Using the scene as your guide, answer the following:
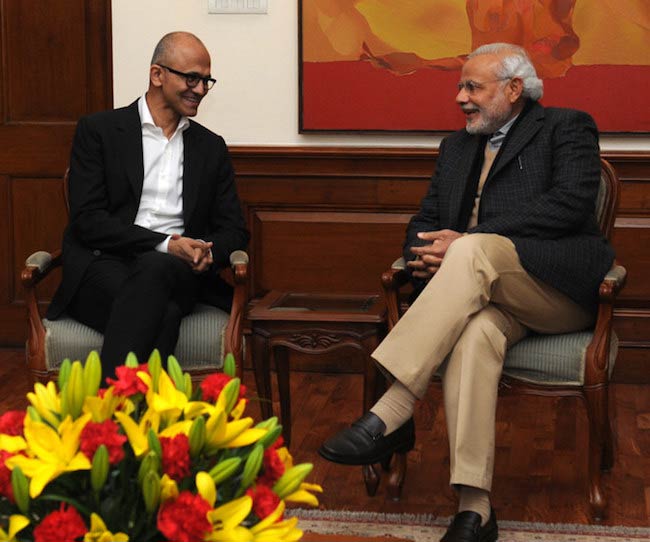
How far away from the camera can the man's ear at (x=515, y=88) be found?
12.2 ft

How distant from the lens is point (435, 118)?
188 inches

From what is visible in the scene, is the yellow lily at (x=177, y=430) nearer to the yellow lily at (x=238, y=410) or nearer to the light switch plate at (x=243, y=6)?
the yellow lily at (x=238, y=410)

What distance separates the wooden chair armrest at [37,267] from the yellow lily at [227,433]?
196cm

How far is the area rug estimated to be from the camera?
3127mm

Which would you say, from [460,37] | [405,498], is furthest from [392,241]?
[405,498]

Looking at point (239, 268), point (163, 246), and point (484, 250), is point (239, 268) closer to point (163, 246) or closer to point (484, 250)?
point (163, 246)

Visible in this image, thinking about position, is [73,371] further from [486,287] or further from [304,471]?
[486,287]

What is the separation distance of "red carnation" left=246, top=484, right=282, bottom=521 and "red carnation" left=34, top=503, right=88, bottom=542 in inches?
9.4

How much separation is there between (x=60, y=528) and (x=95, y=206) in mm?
2322

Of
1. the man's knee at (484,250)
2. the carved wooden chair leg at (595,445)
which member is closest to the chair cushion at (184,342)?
the man's knee at (484,250)

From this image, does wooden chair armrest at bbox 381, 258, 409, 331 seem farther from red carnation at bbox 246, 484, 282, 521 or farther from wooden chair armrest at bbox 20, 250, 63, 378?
red carnation at bbox 246, 484, 282, 521

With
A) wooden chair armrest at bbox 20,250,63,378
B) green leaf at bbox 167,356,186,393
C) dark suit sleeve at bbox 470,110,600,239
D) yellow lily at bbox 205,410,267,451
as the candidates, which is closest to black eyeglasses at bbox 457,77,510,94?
dark suit sleeve at bbox 470,110,600,239

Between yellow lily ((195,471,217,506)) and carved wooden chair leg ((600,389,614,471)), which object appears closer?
yellow lily ((195,471,217,506))

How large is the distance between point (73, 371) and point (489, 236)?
1.90 metres
